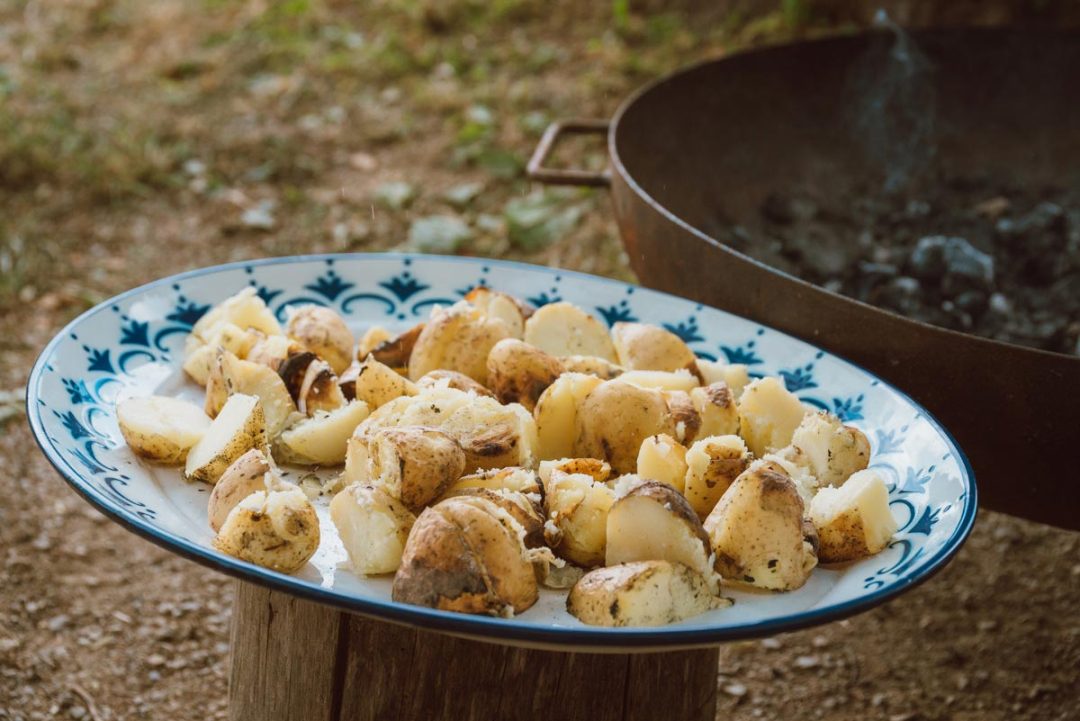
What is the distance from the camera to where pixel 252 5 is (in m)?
6.17

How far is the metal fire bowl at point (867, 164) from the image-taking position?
1864mm

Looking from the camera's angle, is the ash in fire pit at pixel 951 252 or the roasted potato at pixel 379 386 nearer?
the roasted potato at pixel 379 386

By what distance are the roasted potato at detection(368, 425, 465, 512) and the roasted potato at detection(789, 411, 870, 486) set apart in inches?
20.3

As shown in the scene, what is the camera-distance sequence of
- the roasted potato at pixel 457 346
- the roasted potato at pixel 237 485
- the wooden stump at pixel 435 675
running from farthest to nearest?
the roasted potato at pixel 457 346, the wooden stump at pixel 435 675, the roasted potato at pixel 237 485

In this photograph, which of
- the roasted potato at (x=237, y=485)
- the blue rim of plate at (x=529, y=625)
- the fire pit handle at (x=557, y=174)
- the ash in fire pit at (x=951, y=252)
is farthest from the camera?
the ash in fire pit at (x=951, y=252)

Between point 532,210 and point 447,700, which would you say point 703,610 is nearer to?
point 447,700

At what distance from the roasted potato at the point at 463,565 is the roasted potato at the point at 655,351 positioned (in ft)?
1.96

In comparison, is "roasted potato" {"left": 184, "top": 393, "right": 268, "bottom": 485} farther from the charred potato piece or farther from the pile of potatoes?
the charred potato piece

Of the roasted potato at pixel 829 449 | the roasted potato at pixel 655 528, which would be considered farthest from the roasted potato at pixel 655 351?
the roasted potato at pixel 655 528

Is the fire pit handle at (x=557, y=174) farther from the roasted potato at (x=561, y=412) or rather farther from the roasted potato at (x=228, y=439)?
the roasted potato at (x=228, y=439)

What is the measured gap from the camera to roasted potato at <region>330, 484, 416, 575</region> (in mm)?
1427

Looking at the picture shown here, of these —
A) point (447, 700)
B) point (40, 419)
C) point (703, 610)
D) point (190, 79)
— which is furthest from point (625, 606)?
point (190, 79)

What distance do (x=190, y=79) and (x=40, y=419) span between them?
13.7 feet

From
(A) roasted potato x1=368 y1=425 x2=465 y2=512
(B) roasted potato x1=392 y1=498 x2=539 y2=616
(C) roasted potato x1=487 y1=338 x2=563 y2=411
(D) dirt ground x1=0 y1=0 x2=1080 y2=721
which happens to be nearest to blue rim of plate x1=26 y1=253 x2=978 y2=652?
(B) roasted potato x1=392 y1=498 x2=539 y2=616
